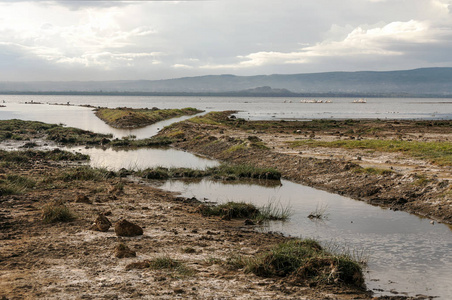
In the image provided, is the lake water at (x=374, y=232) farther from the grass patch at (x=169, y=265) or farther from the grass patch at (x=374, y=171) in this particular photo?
the grass patch at (x=169, y=265)

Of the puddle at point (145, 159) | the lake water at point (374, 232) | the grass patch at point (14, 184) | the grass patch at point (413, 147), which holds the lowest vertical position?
the puddle at point (145, 159)

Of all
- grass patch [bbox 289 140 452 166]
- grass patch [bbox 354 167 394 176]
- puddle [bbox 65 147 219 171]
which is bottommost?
puddle [bbox 65 147 219 171]

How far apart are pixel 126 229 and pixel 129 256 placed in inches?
72.5

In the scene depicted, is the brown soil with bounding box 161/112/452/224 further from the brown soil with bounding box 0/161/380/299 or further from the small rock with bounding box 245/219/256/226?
the brown soil with bounding box 0/161/380/299

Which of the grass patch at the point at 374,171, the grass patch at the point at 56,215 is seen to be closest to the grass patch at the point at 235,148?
the grass patch at the point at 374,171

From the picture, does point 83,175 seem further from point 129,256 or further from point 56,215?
point 129,256

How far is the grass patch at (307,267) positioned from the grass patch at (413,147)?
15.6m

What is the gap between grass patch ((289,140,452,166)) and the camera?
24.2 meters

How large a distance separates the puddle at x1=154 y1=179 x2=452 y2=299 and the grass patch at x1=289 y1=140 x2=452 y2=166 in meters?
7.81

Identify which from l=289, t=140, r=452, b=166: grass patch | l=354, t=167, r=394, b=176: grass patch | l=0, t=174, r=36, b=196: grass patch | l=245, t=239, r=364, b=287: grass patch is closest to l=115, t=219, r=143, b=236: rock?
l=245, t=239, r=364, b=287: grass patch

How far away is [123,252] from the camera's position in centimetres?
1030

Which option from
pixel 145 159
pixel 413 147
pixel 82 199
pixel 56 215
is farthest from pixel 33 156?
pixel 413 147

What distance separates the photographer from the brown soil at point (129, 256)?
27.3 ft

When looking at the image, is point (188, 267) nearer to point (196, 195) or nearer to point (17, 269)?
point (17, 269)
